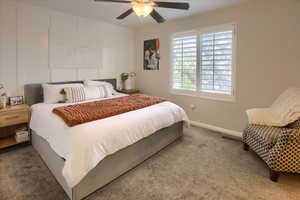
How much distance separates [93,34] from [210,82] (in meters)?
2.85

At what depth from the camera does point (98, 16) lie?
3.95 metres

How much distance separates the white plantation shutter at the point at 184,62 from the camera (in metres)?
3.96

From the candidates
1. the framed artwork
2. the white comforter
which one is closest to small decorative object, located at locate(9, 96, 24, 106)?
the white comforter

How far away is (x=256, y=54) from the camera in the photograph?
311cm

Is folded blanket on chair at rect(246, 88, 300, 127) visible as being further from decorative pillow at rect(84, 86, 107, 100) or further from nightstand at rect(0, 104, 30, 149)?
nightstand at rect(0, 104, 30, 149)

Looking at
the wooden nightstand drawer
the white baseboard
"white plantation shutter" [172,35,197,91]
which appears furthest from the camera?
"white plantation shutter" [172,35,197,91]

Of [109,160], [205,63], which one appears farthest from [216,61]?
[109,160]

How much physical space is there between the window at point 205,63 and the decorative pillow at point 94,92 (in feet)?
5.63

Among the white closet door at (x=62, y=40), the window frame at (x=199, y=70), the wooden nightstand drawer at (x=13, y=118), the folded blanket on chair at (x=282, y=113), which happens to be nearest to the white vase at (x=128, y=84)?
the window frame at (x=199, y=70)

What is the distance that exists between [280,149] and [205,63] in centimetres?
222

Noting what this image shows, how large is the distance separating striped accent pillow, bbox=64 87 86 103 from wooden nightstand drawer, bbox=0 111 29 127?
681mm

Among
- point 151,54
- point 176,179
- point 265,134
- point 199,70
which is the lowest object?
point 176,179

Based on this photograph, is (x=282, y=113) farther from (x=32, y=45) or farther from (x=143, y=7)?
(x=32, y=45)

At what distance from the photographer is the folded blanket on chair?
2.32m
